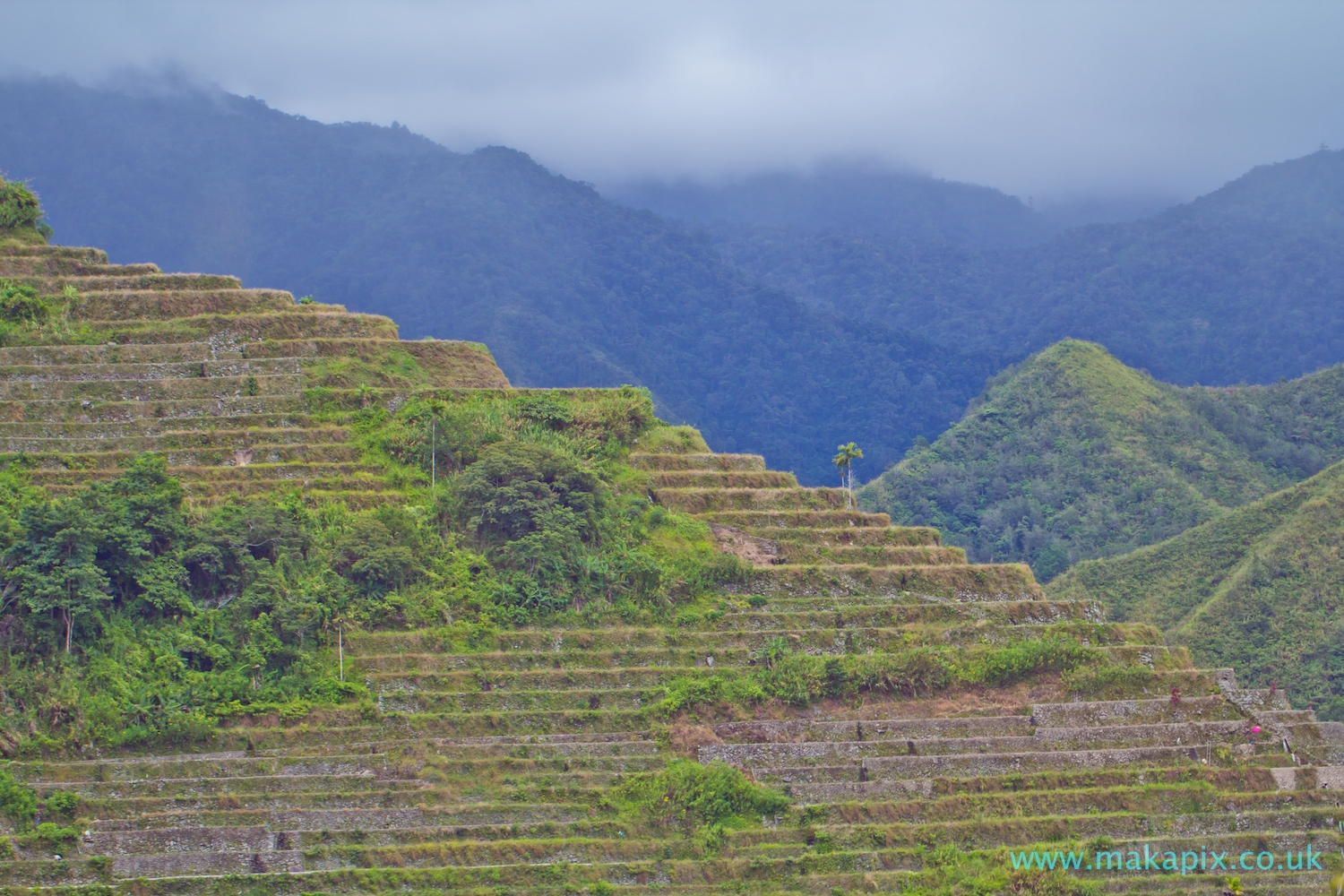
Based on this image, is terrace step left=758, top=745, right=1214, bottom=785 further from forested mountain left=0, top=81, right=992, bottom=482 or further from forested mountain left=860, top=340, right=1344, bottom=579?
forested mountain left=0, top=81, right=992, bottom=482

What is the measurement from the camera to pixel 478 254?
333 ft

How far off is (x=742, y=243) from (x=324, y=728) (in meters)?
90.9

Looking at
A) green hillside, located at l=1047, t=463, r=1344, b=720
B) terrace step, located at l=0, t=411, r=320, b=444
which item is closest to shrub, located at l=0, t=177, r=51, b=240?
terrace step, located at l=0, t=411, r=320, b=444

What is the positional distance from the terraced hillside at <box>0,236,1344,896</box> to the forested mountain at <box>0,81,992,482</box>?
45.4 m

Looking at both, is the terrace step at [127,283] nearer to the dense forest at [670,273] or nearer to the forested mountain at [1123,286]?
the dense forest at [670,273]

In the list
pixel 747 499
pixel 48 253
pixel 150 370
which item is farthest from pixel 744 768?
pixel 48 253

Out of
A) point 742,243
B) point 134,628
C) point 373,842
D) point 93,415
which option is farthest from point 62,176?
point 373,842

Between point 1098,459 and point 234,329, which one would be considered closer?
point 234,329

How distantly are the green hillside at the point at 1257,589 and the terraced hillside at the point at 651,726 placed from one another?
18976 mm

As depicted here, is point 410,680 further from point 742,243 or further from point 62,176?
point 742,243

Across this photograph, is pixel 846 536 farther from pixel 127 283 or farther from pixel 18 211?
pixel 18 211

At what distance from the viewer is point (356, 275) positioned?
99000 mm

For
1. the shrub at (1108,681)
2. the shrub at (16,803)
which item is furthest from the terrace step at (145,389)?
the shrub at (1108,681)

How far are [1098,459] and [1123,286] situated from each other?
35.3m
